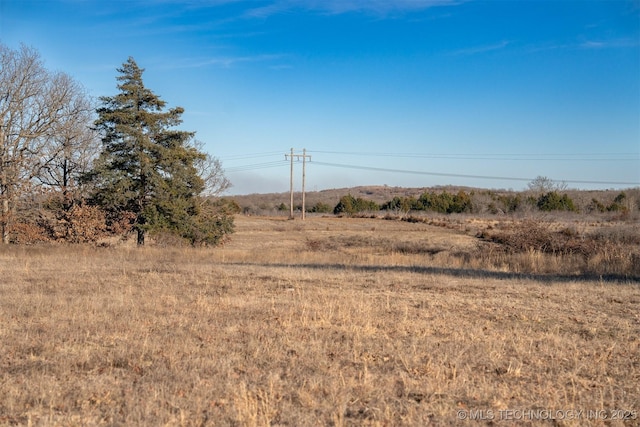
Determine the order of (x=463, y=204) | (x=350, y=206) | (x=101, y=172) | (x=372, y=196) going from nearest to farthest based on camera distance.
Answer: (x=101, y=172) < (x=463, y=204) < (x=350, y=206) < (x=372, y=196)

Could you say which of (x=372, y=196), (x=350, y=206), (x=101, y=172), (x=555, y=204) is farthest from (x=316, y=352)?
(x=372, y=196)

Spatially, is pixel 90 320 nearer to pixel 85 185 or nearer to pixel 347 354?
pixel 347 354

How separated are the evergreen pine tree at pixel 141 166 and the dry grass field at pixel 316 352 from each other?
565 inches

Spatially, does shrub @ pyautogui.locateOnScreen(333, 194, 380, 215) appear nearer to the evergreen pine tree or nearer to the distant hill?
the distant hill

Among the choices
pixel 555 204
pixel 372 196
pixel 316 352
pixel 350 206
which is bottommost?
pixel 316 352

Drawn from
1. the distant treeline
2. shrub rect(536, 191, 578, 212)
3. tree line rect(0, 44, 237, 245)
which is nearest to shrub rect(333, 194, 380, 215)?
the distant treeline

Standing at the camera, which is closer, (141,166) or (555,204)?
(141,166)

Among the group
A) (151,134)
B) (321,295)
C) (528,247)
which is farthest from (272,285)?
(151,134)

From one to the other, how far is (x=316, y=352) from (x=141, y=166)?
74.6 feet

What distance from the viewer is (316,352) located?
20.6 ft

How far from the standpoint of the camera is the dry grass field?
4.58 metres

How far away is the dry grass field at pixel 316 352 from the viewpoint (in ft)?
15.0

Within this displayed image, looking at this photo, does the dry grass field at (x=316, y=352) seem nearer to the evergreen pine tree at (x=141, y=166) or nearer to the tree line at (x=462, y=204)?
the evergreen pine tree at (x=141, y=166)

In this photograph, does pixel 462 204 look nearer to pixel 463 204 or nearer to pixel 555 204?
pixel 463 204
